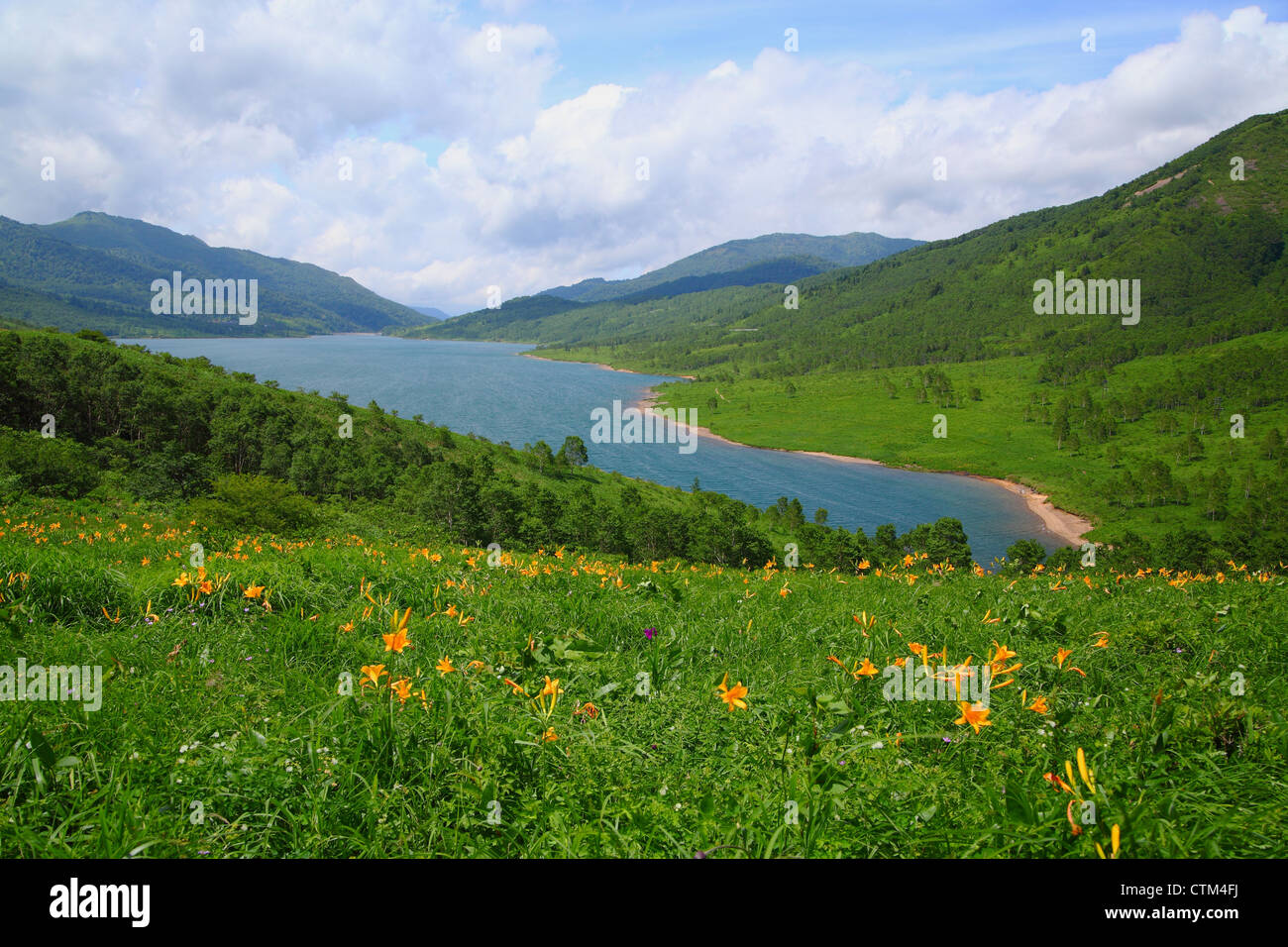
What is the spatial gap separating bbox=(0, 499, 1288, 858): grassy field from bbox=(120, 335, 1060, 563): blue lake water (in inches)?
2366

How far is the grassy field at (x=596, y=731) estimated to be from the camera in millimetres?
2258

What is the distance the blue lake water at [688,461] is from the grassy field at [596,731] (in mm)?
60095

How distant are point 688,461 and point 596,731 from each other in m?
99.0

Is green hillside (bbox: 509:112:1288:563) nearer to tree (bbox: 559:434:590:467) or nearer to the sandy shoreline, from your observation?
the sandy shoreline

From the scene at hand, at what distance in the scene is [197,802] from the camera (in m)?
2.29

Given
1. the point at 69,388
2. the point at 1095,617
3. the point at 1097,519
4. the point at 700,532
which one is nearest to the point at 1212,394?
the point at 1097,519

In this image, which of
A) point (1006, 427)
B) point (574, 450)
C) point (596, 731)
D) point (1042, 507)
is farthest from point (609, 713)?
point (1006, 427)

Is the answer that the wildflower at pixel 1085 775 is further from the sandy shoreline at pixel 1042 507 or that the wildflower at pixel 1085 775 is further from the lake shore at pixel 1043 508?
the lake shore at pixel 1043 508

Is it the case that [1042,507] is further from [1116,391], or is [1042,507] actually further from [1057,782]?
[1057,782]

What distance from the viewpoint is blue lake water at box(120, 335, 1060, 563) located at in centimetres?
7344

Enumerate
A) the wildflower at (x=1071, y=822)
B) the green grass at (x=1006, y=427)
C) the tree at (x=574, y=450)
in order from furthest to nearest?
the tree at (x=574, y=450) < the green grass at (x=1006, y=427) < the wildflower at (x=1071, y=822)

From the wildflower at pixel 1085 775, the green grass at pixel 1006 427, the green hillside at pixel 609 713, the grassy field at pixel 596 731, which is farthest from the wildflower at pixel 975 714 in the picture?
the green grass at pixel 1006 427

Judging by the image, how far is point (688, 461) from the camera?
102 meters
